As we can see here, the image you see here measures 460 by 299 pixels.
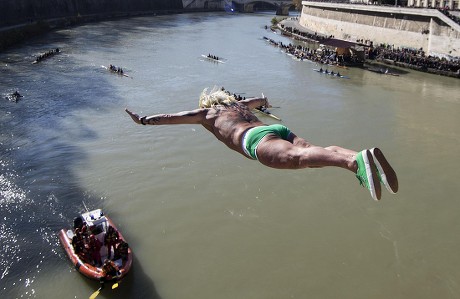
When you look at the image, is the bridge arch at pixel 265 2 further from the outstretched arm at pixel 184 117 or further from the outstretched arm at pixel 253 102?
the outstretched arm at pixel 184 117

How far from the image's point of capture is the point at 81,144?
16.2 m

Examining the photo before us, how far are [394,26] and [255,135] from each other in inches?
1379

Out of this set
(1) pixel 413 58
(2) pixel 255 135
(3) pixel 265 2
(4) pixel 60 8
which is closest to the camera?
(2) pixel 255 135

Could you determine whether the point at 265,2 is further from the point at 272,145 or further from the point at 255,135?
the point at 272,145

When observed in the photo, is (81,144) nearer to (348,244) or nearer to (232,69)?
(348,244)

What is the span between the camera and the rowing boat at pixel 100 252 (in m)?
8.90

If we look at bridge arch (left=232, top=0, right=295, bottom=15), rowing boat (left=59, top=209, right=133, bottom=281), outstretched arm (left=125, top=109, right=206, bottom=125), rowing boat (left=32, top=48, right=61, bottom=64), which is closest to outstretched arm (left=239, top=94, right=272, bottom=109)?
outstretched arm (left=125, top=109, right=206, bottom=125)

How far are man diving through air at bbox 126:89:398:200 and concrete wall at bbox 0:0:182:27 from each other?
125ft

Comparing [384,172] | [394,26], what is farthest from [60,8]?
[384,172]

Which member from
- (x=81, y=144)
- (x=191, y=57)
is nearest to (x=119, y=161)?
(x=81, y=144)

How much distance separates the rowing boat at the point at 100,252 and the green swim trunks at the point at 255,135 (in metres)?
6.28

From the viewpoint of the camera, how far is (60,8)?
47.5 meters

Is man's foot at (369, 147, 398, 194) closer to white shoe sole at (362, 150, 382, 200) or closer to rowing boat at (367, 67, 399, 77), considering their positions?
white shoe sole at (362, 150, 382, 200)

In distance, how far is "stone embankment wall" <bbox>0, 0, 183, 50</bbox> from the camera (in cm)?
3619
